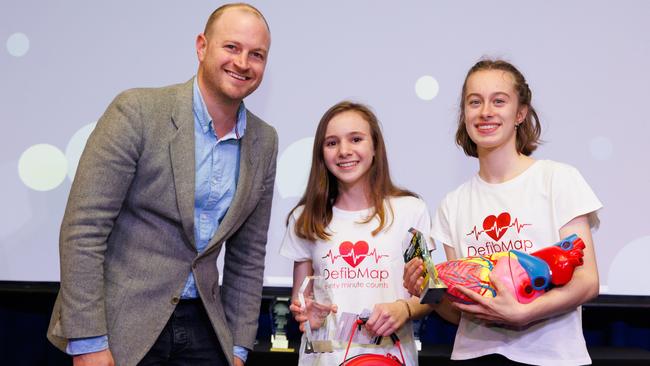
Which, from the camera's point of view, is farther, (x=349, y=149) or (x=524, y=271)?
(x=349, y=149)

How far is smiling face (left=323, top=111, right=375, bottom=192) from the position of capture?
2256 millimetres

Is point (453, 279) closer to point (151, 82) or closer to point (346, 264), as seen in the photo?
point (346, 264)

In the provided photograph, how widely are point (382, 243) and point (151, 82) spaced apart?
4.98 ft

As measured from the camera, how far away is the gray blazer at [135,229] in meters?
1.67

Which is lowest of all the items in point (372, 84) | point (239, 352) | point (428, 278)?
point (239, 352)

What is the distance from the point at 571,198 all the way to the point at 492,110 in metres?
0.35

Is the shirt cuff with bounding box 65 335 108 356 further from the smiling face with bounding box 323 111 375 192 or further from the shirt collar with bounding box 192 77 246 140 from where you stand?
the smiling face with bounding box 323 111 375 192

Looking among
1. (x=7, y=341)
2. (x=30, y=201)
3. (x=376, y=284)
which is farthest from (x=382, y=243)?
(x=7, y=341)

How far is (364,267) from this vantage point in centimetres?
214

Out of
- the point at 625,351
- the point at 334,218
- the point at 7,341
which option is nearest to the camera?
the point at 334,218

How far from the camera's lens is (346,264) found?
2150mm

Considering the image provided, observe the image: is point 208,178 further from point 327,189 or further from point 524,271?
point 524,271

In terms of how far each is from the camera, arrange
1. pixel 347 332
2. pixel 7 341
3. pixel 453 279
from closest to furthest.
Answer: pixel 453 279, pixel 347 332, pixel 7 341

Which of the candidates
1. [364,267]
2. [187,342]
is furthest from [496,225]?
[187,342]
